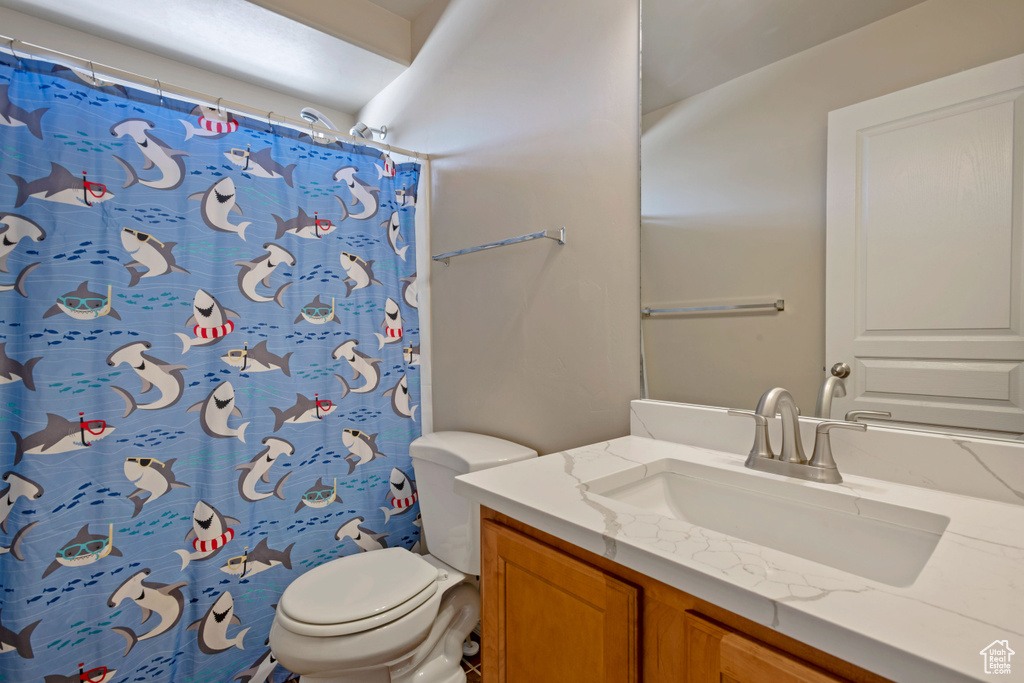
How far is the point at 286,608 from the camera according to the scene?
4.02 feet

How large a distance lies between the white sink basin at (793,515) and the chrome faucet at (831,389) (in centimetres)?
19

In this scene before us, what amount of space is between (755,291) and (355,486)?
148 centimetres

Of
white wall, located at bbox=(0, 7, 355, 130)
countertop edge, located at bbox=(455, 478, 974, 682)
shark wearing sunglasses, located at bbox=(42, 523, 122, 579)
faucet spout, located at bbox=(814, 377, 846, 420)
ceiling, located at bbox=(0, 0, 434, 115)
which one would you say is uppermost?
ceiling, located at bbox=(0, 0, 434, 115)

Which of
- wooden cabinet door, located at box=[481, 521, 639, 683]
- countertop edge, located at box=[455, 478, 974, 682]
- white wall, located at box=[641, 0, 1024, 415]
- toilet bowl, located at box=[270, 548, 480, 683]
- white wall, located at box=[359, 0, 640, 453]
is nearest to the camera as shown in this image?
countertop edge, located at box=[455, 478, 974, 682]

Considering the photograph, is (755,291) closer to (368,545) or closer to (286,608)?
(286,608)

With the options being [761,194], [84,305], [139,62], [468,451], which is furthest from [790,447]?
[139,62]

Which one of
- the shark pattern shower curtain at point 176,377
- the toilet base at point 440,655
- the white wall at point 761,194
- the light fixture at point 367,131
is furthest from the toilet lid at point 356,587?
the light fixture at point 367,131

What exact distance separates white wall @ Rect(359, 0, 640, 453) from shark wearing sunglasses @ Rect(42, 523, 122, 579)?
3.54 ft

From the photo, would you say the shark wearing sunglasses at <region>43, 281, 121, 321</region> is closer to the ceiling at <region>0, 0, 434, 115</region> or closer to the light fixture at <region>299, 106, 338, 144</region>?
the light fixture at <region>299, 106, 338, 144</region>

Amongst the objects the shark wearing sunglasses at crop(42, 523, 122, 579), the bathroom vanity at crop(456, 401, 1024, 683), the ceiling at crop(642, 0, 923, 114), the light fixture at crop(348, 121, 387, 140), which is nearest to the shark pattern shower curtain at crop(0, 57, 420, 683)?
the shark wearing sunglasses at crop(42, 523, 122, 579)

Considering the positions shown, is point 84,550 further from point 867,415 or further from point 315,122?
point 867,415

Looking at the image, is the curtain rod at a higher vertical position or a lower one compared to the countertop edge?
higher

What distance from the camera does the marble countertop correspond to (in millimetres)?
414

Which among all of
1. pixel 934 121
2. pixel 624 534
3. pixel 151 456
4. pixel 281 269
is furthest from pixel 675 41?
pixel 151 456
